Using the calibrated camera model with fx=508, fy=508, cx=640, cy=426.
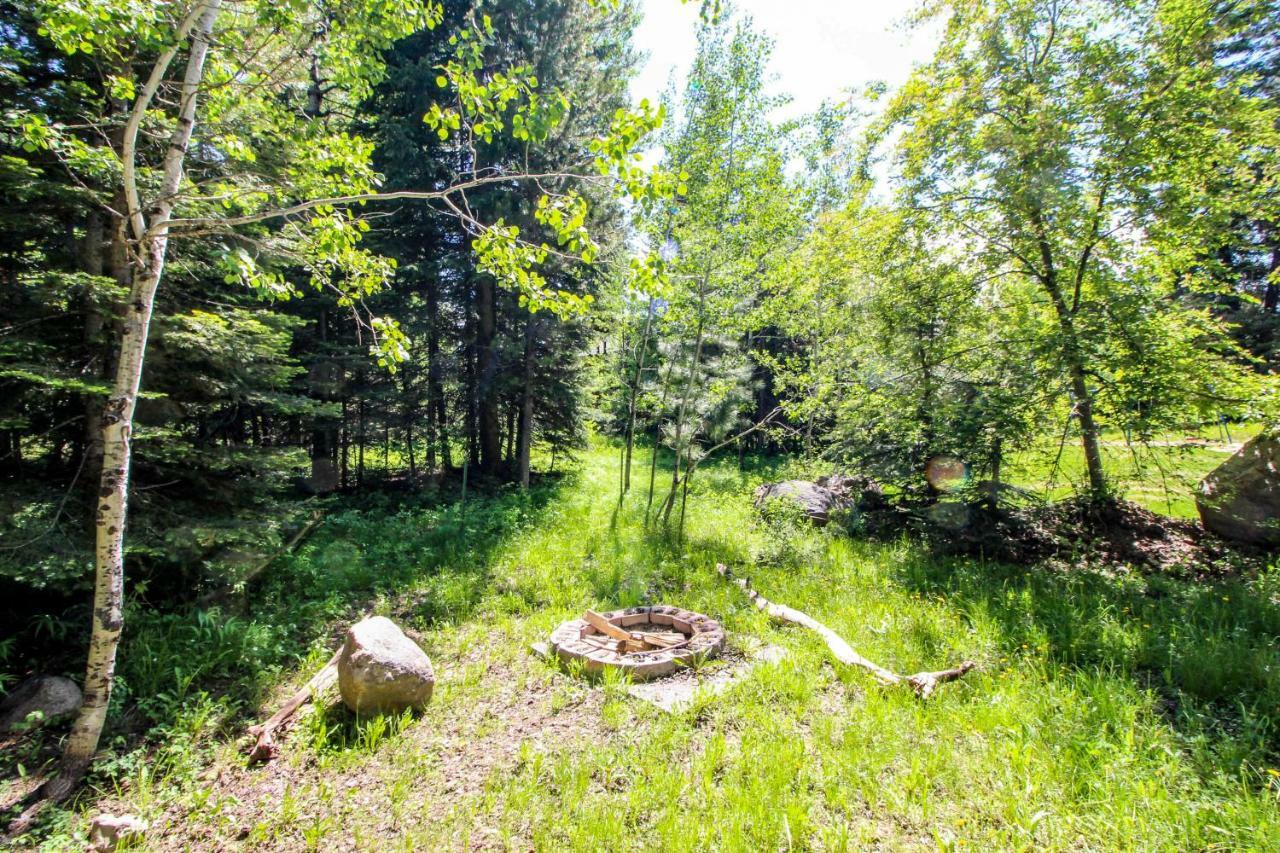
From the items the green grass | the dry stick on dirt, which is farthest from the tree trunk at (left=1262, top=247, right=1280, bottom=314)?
the dry stick on dirt

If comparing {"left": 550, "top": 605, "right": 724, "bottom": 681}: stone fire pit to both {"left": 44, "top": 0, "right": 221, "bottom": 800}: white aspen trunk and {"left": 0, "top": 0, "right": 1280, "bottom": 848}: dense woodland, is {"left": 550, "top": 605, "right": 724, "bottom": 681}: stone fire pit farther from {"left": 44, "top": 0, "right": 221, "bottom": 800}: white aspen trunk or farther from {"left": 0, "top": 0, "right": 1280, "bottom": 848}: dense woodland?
{"left": 44, "top": 0, "right": 221, "bottom": 800}: white aspen trunk

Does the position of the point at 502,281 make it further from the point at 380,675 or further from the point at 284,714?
the point at 284,714

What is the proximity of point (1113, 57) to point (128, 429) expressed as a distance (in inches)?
421

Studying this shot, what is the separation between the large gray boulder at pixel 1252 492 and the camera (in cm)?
674

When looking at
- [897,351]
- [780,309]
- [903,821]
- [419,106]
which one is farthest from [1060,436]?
[419,106]

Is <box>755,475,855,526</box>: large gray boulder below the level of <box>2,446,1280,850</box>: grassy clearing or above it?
above

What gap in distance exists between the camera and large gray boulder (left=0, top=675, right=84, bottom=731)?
3.68m

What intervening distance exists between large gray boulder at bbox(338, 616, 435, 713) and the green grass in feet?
26.2

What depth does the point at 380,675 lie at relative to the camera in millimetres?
3963

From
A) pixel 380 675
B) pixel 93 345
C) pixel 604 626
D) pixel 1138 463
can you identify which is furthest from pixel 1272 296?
pixel 93 345

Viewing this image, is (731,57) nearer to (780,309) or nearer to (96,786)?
(780,309)

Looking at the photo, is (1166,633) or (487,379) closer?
(1166,633)

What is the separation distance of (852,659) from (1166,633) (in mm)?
2899

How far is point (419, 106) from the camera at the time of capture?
9930 mm
